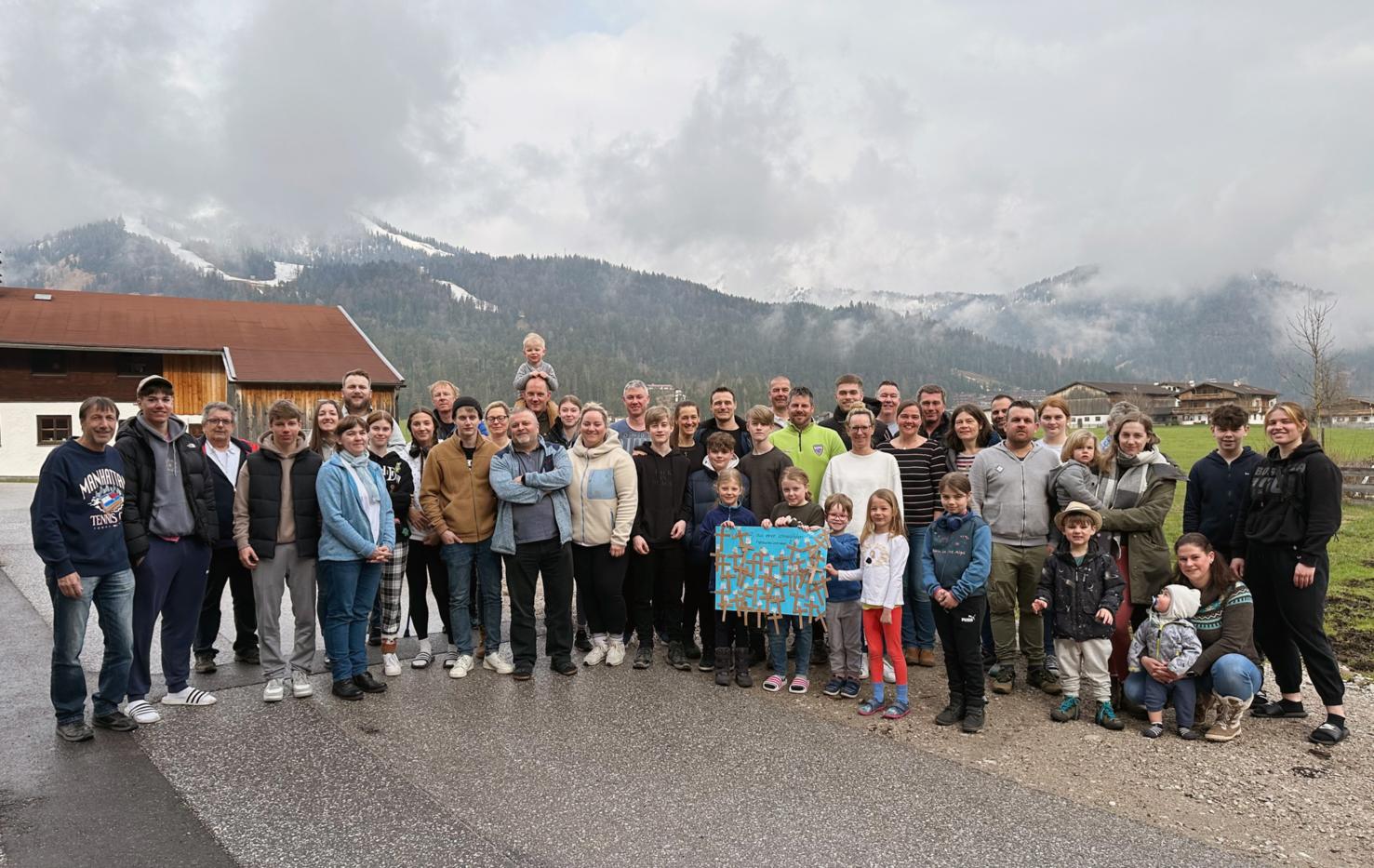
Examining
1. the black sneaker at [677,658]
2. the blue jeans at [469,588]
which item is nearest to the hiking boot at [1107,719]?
the black sneaker at [677,658]

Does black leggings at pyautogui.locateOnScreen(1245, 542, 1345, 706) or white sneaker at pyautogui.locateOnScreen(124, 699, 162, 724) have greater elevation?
black leggings at pyautogui.locateOnScreen(1245, 542, 1345, 706)

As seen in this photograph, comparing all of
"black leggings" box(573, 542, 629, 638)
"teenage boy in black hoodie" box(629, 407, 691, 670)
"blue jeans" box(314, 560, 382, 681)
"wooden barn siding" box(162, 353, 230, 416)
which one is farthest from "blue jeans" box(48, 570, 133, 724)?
"wooden barn siding" box(162, 353, 230, 416)

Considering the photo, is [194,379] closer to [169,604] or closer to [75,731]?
[169,604]

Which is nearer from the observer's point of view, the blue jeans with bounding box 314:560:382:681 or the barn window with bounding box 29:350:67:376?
the blue jeans with bounding box 314:560:382:681

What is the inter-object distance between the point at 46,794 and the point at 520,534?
3.25 m

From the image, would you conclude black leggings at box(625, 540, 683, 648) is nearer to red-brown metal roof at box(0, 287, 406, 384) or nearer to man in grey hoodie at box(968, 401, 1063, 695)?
man in grey hoodie at box(968, 401, 1063, 695)

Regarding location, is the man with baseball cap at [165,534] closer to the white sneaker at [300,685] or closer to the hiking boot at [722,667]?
the white sneaker at [300,685]

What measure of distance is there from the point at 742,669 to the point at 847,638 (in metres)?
0.91

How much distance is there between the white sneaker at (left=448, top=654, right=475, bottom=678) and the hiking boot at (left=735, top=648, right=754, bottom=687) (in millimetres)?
2279

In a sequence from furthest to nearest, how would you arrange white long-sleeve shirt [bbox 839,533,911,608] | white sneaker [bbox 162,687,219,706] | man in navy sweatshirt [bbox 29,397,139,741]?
white long-sleeve shirt [bbox 839,533,911,608] → white sneaker [bbox 162,687,219,706] → man in navy sweatshirt [bbox 29,397,139,741]

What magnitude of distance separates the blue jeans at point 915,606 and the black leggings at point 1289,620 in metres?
2.38

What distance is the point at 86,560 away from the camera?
4934 mm

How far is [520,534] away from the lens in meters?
6.29

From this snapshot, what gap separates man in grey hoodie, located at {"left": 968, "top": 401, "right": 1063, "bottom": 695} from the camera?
6023mm
